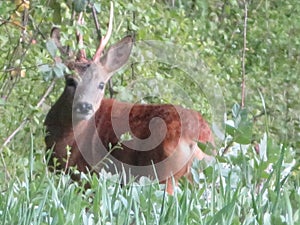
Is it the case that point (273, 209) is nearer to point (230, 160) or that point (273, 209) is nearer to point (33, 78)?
point (230, 160)

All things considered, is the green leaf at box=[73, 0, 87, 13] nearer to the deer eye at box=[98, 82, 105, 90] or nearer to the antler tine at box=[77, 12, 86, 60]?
the antler tine at box=[77, 12, 86, 60]

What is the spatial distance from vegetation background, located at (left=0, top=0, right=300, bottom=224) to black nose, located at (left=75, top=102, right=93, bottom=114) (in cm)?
31

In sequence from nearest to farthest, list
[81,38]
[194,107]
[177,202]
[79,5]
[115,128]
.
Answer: [177,202]
[79,5]
[81,38]
[115,128]
[194,107]

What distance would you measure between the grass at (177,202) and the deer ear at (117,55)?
4.61m

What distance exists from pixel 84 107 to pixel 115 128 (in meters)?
0.33

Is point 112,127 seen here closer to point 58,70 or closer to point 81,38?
point 81,38

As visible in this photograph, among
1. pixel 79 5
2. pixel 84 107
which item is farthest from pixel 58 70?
pixel 84 107

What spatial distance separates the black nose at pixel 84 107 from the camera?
26.9 ft

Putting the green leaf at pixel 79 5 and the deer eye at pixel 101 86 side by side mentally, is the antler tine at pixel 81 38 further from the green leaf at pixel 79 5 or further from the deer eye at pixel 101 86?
the green leaf at pixel 79 5

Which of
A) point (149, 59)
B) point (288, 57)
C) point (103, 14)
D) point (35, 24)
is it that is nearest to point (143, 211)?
point (35, 24)

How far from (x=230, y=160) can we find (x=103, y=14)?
236 inches

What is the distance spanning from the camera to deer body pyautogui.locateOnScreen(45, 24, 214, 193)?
25.3 feet

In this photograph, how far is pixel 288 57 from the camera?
1256cm

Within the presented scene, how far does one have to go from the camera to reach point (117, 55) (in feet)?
28.4
